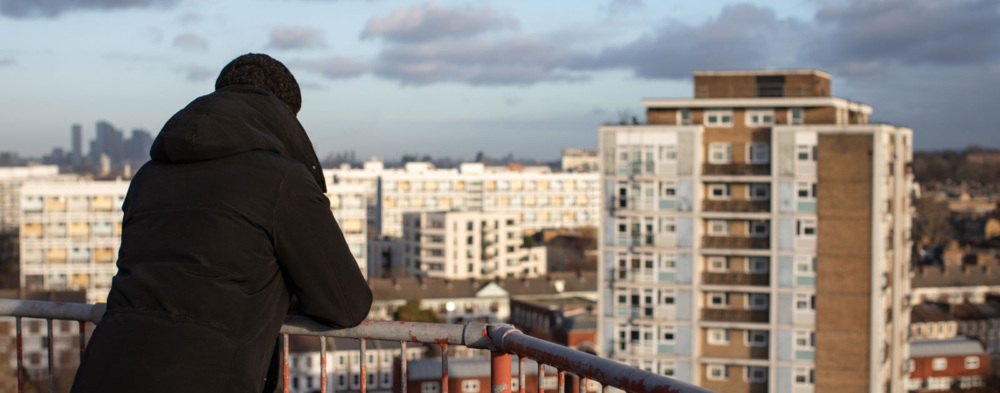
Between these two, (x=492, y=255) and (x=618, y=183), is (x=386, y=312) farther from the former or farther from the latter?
(x=618, y=183)

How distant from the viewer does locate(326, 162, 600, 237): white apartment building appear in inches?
4441

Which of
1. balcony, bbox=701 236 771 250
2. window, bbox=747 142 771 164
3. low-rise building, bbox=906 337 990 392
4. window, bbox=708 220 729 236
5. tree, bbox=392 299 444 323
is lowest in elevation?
low-rise building, bbox=906 337 990 392

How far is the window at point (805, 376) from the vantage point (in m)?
29.5

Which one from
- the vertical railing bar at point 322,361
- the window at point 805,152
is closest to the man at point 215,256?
the vertical railing bar at point 322,361

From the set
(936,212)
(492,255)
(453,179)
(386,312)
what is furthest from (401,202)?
(936,212)

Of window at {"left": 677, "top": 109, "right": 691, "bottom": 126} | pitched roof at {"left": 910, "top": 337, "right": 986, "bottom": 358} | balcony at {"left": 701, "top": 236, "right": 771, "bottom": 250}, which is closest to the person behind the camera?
balcony at {"left": 701, "top": 236, "right": 771, "bottom": 250}

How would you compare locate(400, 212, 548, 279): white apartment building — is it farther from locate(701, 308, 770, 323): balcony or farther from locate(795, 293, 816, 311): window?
locate(795, 293, 816, 311): window

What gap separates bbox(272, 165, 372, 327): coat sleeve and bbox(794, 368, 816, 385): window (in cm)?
2821

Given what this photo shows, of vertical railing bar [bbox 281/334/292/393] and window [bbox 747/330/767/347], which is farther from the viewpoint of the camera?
window [bbox 747/330/767/347]

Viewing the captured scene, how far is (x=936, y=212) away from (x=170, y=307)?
146345 mm

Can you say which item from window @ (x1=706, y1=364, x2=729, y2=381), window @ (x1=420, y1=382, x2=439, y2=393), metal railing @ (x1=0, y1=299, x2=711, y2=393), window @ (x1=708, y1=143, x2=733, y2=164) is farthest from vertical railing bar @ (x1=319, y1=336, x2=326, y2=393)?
window @ (x1=706, y1=364, x2=729, y2=381)

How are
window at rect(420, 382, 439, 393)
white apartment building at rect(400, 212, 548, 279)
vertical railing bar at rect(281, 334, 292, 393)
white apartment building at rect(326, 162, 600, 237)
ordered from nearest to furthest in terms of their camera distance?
vertical railing bar at rect(281, 334, 292, 393) → window at rect(420, 382, 439, 393) → white apartment building at rect(400, 212, 548, 279) → white apartment building at rect(326, 162, 600, 237)

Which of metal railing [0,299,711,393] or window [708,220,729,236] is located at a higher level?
metal railing [0,299,711,393]

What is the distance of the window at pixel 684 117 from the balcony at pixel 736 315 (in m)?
5.80
